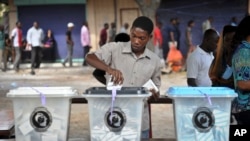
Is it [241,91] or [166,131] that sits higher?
[241,91]

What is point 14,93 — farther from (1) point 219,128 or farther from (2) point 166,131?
(2) point 166,131

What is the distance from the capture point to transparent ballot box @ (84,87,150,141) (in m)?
2.40

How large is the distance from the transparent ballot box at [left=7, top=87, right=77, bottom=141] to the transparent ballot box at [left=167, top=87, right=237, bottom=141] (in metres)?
0.59

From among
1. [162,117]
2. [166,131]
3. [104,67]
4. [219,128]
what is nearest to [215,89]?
[219,128]

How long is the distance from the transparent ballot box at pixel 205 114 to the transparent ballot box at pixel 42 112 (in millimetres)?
595

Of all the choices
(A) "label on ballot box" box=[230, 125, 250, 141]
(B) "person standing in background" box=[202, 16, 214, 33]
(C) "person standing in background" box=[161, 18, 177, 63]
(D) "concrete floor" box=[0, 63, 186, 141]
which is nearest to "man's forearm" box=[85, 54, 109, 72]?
(A) "label on ballot box" box=[230, 125, 250, 141]

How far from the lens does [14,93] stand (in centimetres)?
247

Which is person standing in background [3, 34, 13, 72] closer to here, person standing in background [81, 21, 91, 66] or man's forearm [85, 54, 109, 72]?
person standing in background [81, 21, 91, 66]

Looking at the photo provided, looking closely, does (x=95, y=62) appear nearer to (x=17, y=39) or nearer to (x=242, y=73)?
(x=242, y=73)

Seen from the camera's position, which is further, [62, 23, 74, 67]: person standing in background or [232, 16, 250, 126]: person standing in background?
[62, 23, 74, 67]: person standing in background

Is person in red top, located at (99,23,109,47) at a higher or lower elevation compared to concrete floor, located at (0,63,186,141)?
higher

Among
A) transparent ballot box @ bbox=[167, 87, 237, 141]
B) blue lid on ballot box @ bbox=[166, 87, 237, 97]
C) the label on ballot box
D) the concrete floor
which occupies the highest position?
blue lid on ballot box @ bbox=[166, 87, 237, 97]

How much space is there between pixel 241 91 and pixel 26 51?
1626 centimetres

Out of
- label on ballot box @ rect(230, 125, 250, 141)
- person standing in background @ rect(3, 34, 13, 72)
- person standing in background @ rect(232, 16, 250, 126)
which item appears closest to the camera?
label on ballot box @ rect(230, 125, 250, 141)
